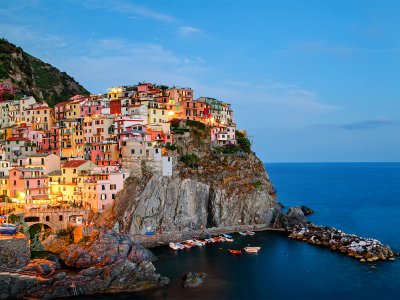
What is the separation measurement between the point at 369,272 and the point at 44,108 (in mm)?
64474

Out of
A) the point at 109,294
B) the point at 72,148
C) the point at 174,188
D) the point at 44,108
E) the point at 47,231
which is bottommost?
the point at 109,294

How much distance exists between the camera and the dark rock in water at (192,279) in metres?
46.4

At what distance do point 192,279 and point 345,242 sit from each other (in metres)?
25.1

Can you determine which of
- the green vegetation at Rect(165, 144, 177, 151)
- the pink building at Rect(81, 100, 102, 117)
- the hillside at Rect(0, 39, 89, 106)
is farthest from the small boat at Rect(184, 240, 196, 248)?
the hillside at Rect(0, 39, 89, 106)

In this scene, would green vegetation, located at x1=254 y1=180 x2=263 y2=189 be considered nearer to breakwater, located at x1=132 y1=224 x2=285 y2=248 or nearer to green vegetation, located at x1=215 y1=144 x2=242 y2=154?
breakwater, located at x1=132 y1=224 x2=285 y2=248

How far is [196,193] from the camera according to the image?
231 feet

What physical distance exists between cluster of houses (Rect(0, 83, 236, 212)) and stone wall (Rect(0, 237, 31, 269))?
15.3 meters

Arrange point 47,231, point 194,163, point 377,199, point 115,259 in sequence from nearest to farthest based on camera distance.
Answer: point 115,259, point 47,231, point 194,163, point 377,199

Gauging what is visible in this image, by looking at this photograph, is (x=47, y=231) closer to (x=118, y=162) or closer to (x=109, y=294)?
(x=118, y=162)

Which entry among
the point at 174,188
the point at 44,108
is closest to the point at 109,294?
the point at 174,188

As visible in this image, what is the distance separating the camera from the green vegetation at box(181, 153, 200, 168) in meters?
74.3

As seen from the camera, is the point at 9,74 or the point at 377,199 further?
the point at 377,199

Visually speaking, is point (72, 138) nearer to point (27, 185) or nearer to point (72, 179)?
point (72, 179)

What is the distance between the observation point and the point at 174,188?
2682 inches
